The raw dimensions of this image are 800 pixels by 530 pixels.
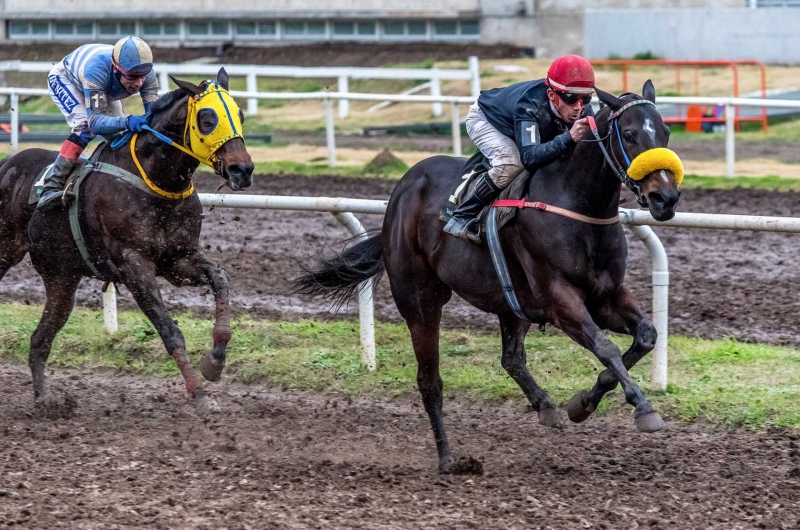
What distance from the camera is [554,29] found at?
84.4 ft

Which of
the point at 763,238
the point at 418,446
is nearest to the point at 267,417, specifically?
the point at 418,446

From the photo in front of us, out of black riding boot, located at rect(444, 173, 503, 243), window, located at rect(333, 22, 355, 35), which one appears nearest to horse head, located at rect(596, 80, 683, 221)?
black riding boot, located at rect(444, 173, 503, 243)

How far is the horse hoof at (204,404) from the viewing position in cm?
611

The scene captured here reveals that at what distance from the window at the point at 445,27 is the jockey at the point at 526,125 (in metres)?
22.2

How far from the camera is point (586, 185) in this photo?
207 inches

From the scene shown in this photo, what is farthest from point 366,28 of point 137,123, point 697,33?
point 137,123

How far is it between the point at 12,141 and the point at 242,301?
7.22 meters

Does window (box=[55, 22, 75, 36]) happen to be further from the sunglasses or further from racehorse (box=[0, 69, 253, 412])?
the sunglasses

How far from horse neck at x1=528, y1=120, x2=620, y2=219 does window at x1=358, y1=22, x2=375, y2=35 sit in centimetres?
2333

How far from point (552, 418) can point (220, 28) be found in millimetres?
A: 24161

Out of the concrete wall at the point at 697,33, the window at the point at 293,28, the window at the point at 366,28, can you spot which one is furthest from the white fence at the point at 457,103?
the window at the point at 293,28

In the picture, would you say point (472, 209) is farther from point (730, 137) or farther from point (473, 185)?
point (730, 137)

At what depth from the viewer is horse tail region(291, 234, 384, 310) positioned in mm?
6562

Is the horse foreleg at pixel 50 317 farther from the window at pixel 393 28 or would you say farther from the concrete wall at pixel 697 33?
the window at pixel 393 28
